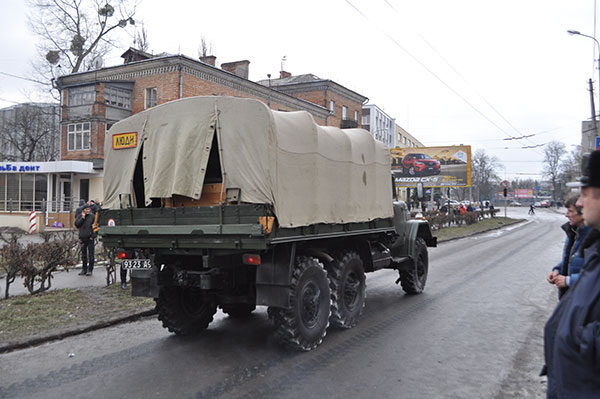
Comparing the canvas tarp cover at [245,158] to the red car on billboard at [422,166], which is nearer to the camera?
the canvas tarp cover at [245,158]

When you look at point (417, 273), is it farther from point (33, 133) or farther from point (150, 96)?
point (33, 133)

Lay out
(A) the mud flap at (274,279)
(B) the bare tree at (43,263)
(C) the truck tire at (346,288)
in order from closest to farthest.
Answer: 1. (A) the mud flap at (274,279)
2. (C) the truck tire at (346,288)
3. (B) the bare tree at (43,263)

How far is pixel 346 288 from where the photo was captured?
22.2 feet

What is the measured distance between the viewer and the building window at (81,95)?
3256cm

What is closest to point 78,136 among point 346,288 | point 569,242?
point 346,288

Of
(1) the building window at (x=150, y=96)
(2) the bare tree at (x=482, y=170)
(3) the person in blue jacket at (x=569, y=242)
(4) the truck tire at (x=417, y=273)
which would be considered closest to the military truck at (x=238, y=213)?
(4) the truck tire at (x=417, y=273)

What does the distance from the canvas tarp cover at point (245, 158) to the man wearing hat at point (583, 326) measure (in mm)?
3428

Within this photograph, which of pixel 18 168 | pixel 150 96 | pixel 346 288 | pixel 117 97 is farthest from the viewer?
pixel 117 97

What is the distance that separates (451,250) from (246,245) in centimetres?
1515

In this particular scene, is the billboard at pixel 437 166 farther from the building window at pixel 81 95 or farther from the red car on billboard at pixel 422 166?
the building window at pixel 81 95

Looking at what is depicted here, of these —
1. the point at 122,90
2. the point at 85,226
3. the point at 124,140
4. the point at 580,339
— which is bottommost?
the point at 85,226

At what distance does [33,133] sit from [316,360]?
46.6m

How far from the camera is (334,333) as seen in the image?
6.44m

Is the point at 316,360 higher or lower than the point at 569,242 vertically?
lower
